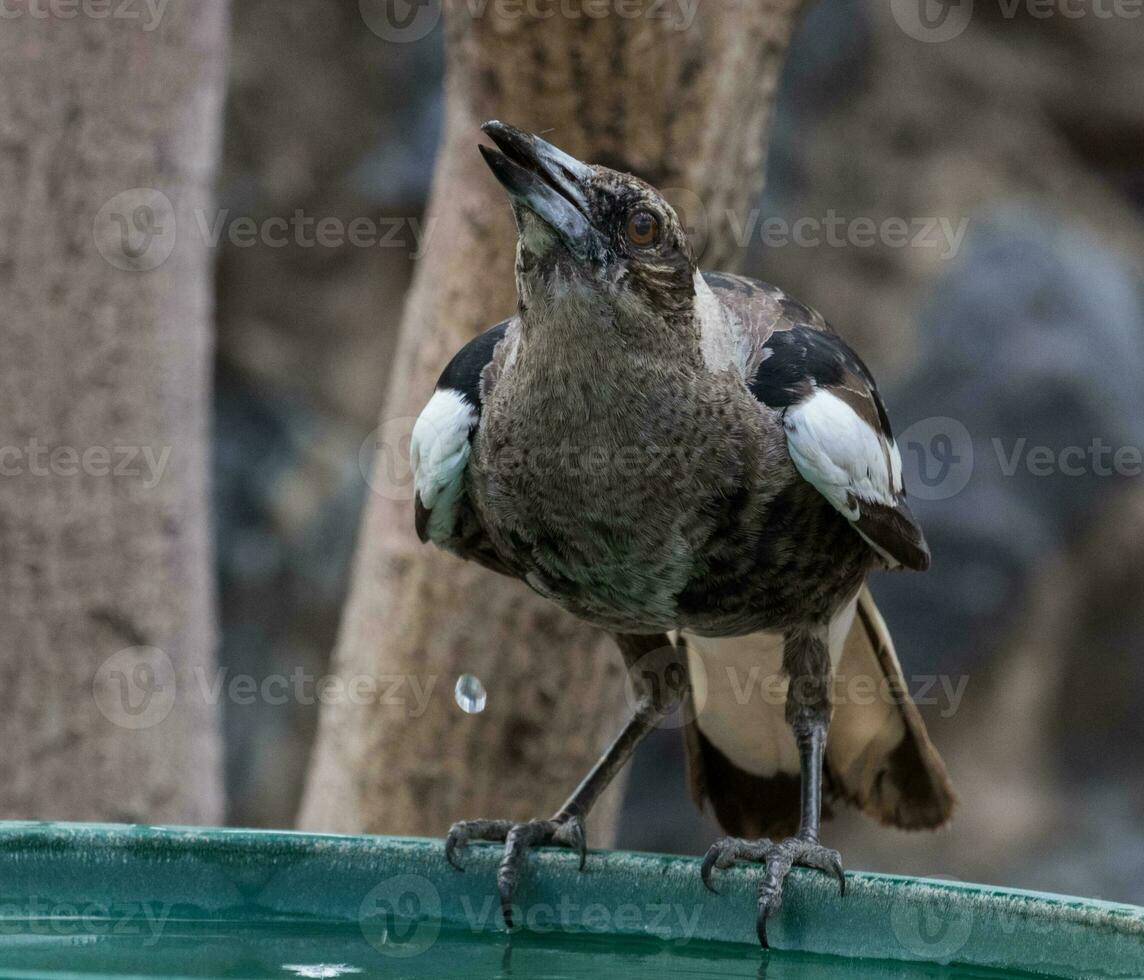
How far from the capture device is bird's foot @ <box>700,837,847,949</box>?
248 cm

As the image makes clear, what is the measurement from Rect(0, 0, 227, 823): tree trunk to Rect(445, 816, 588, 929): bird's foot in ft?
4.29

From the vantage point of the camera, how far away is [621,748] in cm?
337

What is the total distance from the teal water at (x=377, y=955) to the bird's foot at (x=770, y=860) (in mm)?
78

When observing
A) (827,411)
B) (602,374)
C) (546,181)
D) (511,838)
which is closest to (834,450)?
(827,411)

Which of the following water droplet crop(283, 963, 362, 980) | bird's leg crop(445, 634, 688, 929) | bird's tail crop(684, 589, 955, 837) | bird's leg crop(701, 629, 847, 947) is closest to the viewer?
water droplet crop(283, 963, 362, 980)

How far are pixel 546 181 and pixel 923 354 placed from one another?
5.07 metres

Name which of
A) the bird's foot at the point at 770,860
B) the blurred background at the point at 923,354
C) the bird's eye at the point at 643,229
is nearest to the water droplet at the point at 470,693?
the bird's foot at the point at 770,860

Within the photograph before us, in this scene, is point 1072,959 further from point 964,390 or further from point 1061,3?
point 1061,3

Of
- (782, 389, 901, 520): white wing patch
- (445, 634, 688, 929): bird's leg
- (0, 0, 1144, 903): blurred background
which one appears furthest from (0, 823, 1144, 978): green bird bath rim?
(0, 0, 1144, 903): blurred background

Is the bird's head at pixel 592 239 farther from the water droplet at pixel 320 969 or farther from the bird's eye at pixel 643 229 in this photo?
the water droplet at pixel 320 969

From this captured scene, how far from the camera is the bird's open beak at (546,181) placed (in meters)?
2.49

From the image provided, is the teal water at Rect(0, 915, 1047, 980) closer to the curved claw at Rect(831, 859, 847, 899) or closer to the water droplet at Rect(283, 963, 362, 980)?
the water droplet at Rect(283, 963, 362, 980)

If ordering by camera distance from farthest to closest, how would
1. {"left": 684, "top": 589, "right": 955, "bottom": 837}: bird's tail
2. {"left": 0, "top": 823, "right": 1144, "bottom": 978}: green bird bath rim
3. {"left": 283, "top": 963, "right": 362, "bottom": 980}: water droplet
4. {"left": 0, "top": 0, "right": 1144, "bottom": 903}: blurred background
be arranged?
{"left": 0, "top": 0, "right": 1144, "bottom": 903}: blurred background
{"left": 684, "top": 589, "right": 955, "bottom": 837}: bird's tail
{"left": 0, "top": 823, "right": 1144, "bottom": 978}: green bird bath rim
{"left": 283, "top": 963, "right": 362, "bottom": 980}: water droplet

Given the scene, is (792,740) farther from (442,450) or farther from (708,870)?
(442,450)
